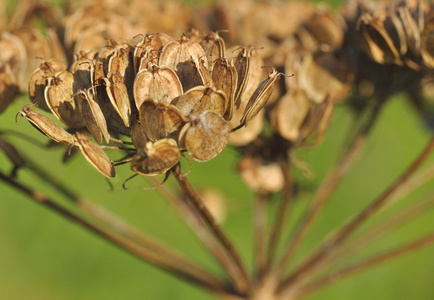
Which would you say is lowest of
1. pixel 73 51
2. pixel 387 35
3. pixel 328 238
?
pixel 328 238

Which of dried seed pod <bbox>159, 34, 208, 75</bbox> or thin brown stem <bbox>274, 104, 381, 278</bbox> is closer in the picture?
dried seed pod <bbox>159, 34, 208, 75</bbox>

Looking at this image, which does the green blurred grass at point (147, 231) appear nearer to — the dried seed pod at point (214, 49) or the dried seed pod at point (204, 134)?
the dried seed pod at point (214, 49)

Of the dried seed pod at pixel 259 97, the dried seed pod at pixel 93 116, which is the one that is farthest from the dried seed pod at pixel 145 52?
the dried seed pod at pixel 259 97

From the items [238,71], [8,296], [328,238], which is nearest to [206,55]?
[238,71]

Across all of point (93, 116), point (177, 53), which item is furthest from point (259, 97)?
point (93, 116)

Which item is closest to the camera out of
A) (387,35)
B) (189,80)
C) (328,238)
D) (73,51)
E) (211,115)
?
(211,115)

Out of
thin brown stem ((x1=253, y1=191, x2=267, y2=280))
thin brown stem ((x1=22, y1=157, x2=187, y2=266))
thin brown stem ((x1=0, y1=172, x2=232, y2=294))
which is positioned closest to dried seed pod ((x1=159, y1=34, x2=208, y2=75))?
thin brown stem ((x1=0, y1=172, x2=232, y2=294))

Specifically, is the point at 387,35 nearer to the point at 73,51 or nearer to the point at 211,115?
the point at 211,115

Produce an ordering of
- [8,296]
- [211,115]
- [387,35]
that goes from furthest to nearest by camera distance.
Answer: [8,296], [387,35], [211,115]

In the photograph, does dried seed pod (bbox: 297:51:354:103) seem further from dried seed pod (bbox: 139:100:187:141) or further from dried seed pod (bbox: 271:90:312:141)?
dried seed pod (bbox: 139:100:187:141)
